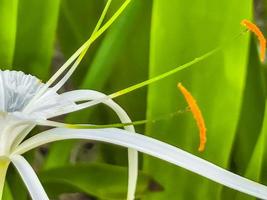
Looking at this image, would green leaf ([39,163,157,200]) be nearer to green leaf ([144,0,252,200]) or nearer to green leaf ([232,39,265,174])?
green leaf ([144,0,252,200])

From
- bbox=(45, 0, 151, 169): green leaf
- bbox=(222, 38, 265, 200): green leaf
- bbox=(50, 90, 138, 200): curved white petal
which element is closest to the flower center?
bbox=(50, 90, 138, 200): curved white petal

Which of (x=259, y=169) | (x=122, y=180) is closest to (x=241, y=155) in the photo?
(x=259, y=169)

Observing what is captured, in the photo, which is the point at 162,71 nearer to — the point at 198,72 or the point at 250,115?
the point at 198,72

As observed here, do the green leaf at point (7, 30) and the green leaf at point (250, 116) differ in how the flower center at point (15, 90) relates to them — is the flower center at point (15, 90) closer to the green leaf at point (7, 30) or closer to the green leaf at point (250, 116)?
the green leaf at point (7, 30)

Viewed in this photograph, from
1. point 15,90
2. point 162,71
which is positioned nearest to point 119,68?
point 162,71

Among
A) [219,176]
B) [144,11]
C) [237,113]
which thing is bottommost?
[219,176]

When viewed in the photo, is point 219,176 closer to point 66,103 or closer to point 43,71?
point 66,103
